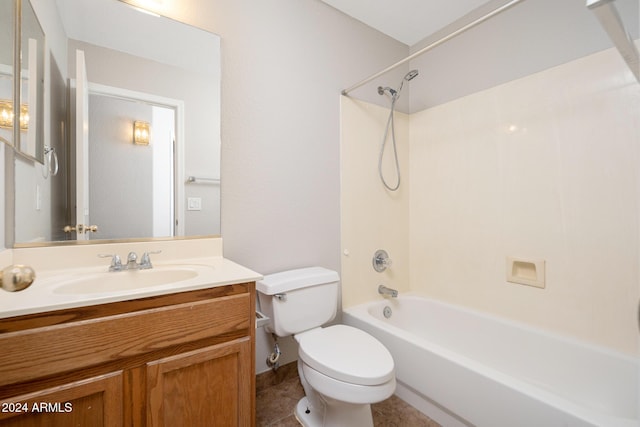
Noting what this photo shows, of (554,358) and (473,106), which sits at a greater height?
(473,106)

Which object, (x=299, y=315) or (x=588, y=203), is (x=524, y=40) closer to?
(x=588, y=203)

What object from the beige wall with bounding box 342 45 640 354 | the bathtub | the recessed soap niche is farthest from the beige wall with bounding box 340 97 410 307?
the recessed soap niche

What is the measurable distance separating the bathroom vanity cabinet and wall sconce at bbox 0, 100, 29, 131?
0.68 m

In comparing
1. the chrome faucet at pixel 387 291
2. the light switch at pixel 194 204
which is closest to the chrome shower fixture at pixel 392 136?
the chrome faucet at pixel 387 291

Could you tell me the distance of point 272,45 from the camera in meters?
1.64

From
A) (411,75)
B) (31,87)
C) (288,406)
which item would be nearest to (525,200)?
(411,75)

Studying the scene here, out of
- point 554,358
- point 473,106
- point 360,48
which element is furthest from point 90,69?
point 554,358

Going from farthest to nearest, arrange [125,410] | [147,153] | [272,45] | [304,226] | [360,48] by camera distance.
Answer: [360,48] → [304,226] → [272,45] → [147,153] → [125,410]

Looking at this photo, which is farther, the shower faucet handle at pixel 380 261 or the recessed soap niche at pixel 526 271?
the shower faucet handle at pixel 380 261

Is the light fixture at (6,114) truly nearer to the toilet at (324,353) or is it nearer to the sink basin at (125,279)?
the sink basin at (125,279)

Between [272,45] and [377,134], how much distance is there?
92cm

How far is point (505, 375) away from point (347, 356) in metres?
0.65

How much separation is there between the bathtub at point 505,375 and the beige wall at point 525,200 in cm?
11

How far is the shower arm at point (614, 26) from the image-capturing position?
2.25ft
